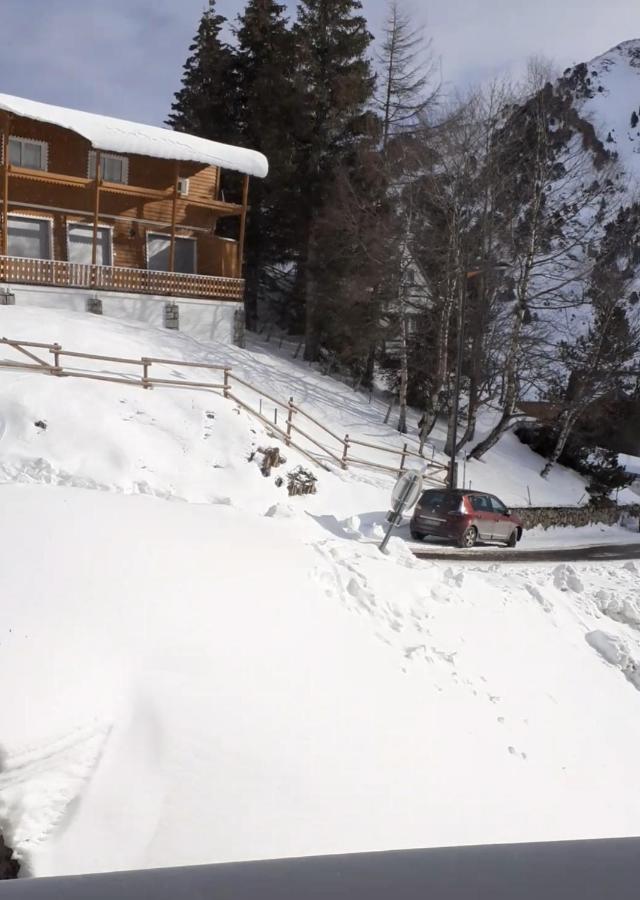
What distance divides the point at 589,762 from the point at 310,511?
39.1ft

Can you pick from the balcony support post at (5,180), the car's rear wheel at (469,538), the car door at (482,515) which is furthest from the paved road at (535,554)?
the balcony support post at (5,180)

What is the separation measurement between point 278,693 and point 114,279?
2426 centimetres

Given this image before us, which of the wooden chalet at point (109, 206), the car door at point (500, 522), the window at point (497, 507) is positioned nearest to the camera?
the car door at point (500, 522)

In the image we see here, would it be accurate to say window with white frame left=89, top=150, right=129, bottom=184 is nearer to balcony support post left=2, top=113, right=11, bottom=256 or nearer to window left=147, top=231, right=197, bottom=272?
window left=147, top=231, right=197, bottom=272

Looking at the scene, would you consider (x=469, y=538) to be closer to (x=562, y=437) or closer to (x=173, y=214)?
(x=562, y=437)

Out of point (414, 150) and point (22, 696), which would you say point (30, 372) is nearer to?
point (22, 696)

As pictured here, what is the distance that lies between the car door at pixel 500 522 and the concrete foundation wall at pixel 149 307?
538 inches

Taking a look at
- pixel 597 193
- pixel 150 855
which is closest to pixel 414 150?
pixel 597 193

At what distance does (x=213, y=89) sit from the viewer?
4334 centimetres

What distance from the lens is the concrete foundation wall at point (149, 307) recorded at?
87.6 ft

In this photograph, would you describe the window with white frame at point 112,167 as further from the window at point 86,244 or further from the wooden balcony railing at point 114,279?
the wooden balcony railing at point 114,279

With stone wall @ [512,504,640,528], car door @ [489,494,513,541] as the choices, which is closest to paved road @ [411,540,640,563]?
car door @ [489,494,513,541]

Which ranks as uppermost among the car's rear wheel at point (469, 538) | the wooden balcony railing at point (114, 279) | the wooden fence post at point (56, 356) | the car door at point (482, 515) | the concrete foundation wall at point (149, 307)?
the wooden balcony railing at point (114, 279)

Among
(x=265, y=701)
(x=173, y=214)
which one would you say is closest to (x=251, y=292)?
(x=173, y=214)
